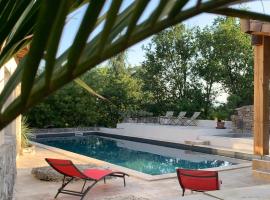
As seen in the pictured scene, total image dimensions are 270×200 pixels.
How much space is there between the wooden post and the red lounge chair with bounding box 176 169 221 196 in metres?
2.63

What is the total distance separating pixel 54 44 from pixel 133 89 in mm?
22997

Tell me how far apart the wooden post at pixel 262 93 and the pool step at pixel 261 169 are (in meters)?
0.21

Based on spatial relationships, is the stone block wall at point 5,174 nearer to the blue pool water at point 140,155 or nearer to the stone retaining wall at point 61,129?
the blue pool water at point 140,155

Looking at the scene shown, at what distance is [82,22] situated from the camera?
0.63 m

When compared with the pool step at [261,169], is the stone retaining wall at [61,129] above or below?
above

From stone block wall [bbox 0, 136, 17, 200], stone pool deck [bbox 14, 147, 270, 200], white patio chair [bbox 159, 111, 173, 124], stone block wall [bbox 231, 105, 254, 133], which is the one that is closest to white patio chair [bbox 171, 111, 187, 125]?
white patio chair [bbox 159, 111, 173, 124]

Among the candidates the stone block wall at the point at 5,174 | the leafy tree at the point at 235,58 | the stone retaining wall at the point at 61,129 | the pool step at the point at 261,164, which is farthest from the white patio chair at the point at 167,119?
the stone block wall at the point at 5,174

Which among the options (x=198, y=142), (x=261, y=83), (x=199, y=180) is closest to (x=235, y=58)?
(x=198, y=142)

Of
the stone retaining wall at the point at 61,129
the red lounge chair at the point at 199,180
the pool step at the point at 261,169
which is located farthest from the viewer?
the stone retaining wall at the point at 61,129

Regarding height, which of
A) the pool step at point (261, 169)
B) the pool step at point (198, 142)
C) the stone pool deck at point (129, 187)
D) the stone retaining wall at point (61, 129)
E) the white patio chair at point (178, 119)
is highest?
the white patio chair at point (178, 119)

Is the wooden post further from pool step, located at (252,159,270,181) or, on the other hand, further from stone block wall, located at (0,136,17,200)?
stone block wall, located at (0,136,17,200)

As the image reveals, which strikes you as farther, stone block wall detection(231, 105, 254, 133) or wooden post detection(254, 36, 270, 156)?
stone block wall detection(231, 105, 254, 133)

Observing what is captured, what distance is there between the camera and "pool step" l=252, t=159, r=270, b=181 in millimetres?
8211

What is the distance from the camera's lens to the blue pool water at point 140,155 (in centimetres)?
1248
